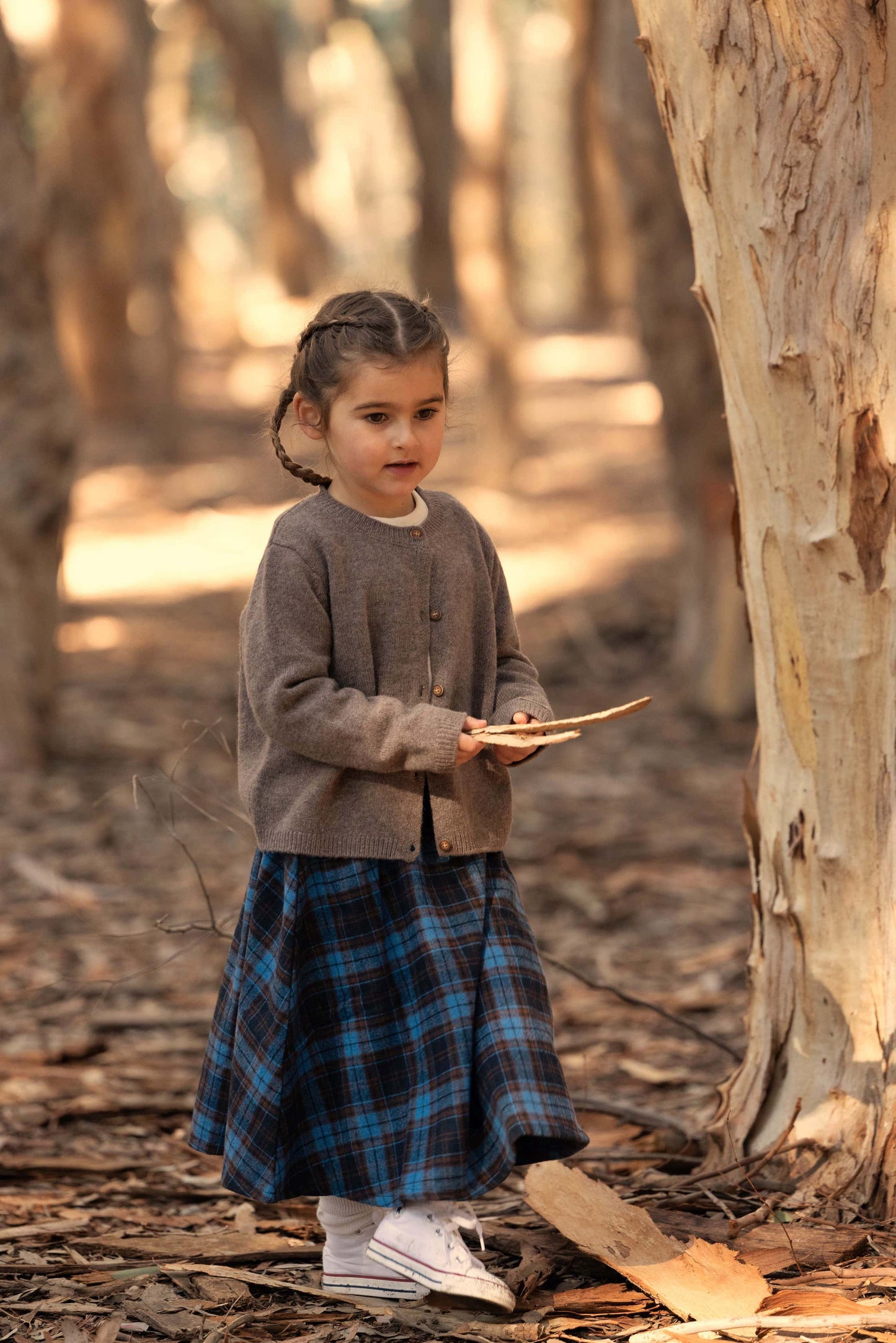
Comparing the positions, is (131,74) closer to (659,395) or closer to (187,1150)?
(659,395)

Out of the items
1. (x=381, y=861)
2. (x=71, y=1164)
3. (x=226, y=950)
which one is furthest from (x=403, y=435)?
(x=226, y=950)

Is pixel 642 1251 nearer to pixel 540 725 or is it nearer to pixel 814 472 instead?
pixel 540 725

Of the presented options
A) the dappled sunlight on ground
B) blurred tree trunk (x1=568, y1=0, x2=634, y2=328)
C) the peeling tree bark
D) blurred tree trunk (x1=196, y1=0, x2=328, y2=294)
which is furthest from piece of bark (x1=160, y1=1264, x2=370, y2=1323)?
blurred tree trunk (x1=196, y1=0, x2=328, y2=294)

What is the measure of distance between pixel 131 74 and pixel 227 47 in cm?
703

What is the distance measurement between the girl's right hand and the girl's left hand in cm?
10

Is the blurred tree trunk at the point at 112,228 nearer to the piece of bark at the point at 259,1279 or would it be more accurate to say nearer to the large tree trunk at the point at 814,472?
the large tree trunk at the point at 814,472

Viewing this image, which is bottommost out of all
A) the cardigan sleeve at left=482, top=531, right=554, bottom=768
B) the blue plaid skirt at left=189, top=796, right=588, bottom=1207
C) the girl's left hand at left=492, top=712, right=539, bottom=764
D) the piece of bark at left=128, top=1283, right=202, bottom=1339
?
the piece of bark at left=128, top=1283, right=202, bottom=1339

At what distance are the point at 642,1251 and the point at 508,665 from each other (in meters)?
1.06

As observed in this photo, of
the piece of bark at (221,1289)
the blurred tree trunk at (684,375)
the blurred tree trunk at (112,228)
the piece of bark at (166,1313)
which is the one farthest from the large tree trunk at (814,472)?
the blurred tree trunk at (112,228)

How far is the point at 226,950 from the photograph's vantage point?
193 inches

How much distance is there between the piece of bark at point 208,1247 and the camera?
277cm

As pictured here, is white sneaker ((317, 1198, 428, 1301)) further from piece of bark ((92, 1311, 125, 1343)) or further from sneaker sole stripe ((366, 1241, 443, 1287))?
piece of bark ((92, 1311, 125, 1343))

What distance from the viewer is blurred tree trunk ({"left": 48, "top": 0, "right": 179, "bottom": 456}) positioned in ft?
38.3

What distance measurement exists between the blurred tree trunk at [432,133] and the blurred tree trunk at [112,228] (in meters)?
3.14
